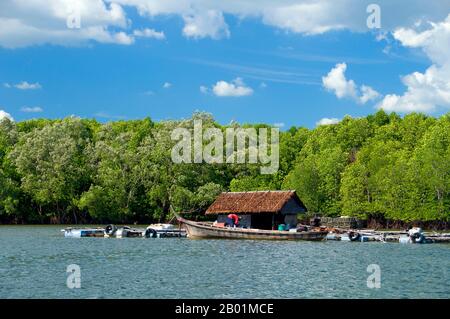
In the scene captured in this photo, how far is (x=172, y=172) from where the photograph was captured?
95.8 meters

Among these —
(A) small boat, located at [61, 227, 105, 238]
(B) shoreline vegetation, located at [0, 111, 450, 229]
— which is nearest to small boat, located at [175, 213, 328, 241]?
(A) small boat, located at [61, 227, 105, 238]

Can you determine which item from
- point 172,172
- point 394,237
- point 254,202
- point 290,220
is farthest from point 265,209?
point 172,172

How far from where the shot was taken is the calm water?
29453 mm

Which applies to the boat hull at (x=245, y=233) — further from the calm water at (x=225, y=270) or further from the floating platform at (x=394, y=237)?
the floating platform at (x=394, y=237)

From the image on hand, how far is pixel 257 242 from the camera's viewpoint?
56.9 meters

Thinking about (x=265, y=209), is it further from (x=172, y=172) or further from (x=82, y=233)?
(x=172, y=172)

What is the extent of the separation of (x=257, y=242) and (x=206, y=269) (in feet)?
66.5

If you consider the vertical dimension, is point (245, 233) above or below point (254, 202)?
below

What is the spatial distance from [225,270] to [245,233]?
23.6 meters

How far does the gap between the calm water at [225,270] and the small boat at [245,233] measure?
283cm

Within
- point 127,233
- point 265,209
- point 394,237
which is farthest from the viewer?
point 127,233

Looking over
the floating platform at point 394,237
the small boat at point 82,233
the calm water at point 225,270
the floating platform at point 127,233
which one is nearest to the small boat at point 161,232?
the floating platform at point 127,233

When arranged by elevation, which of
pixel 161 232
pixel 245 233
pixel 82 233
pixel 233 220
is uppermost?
pixel 233 220
